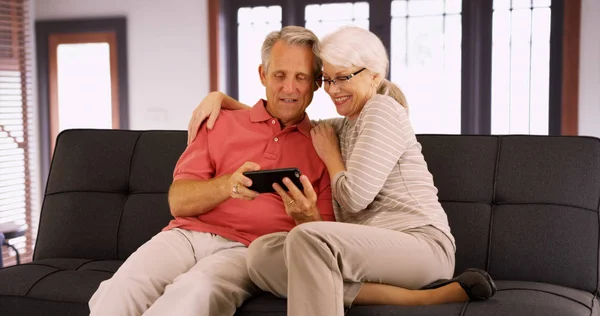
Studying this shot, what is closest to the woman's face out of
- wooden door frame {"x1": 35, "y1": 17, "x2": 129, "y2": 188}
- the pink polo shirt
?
the pink polo shirt

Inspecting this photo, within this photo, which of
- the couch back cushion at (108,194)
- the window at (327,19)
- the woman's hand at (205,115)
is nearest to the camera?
the woman's hand at (205,115)

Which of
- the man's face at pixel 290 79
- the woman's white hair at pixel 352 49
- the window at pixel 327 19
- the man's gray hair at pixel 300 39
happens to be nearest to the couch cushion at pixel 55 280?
the man's face at pixel 290 79

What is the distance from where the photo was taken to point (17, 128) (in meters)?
5.31

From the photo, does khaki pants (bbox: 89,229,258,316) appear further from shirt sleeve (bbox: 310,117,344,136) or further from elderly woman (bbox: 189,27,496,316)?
shirt sleeve (bbox: 310,117,344,136)

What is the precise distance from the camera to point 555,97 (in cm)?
461

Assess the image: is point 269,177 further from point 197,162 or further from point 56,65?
point 56,65

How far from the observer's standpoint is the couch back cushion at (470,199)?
2.25m

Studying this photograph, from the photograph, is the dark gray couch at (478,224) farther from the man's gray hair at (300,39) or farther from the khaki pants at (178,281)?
the man's gray hair at (300,39)

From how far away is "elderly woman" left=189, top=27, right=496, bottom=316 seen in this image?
1.80 meters

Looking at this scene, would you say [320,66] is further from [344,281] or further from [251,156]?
[344,281]

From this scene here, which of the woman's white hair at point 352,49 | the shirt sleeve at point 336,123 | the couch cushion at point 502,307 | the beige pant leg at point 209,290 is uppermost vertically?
the woman's white hair at point 352,49

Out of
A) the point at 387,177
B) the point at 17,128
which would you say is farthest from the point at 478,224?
the point at 17,128

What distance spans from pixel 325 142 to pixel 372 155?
0.87ft

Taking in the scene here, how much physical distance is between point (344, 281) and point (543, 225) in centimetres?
77
